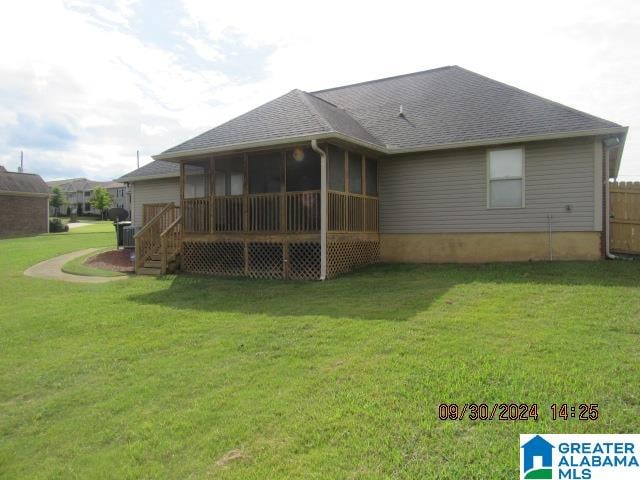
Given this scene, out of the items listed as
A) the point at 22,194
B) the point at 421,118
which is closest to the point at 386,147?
the point at 421,118

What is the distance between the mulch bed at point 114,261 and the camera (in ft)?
50.4

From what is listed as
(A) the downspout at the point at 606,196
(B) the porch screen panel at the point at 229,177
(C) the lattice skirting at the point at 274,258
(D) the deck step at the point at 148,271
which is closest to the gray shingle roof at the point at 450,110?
(A) the downspout at the point at 606,196

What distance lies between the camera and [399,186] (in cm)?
1378

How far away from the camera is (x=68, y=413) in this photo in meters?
4.79

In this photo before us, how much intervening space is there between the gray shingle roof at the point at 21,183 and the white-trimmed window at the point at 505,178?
35090mm

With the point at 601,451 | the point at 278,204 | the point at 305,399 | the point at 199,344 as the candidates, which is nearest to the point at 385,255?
the point at 278,204

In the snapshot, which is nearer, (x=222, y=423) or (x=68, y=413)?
(x=222, y=423)

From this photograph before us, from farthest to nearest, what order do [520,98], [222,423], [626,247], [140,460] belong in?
[520,98] < [626,247] < [222,423] < [140,460]

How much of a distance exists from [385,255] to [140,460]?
10831 millimetres

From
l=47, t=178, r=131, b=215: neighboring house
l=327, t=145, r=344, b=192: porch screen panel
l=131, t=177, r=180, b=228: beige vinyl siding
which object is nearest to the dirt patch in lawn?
l=327, t=145, r=344, b=192: porch screen panel

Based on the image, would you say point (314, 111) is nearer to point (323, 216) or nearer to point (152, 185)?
point (323, 216)

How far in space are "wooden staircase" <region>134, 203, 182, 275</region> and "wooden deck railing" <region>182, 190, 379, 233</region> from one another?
59cm

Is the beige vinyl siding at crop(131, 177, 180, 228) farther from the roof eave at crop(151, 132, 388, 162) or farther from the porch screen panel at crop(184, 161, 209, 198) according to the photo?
the roof eave at crop(151, 132, 388, 162)

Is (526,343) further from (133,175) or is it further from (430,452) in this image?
(133,175)
